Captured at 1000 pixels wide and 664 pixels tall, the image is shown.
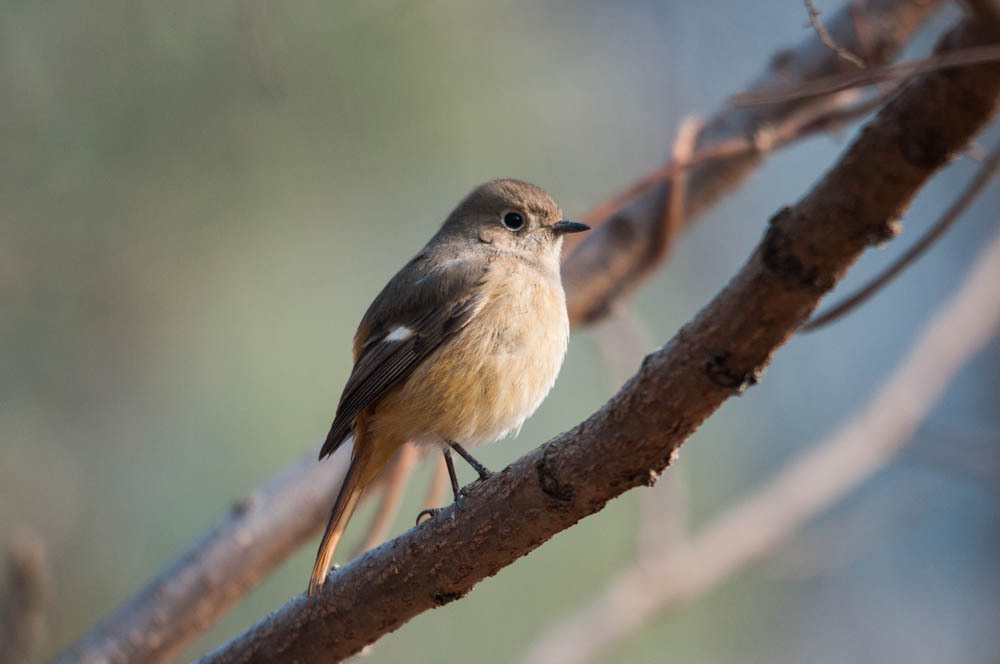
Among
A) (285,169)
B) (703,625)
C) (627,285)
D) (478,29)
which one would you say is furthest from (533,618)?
(478,29)

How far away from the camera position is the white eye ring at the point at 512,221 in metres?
3.91

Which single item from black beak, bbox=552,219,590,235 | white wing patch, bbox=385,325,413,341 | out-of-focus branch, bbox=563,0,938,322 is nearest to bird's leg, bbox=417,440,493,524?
white wing patch, bbox=385,325,413,341

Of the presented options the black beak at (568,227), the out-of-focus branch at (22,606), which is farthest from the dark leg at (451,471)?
the out-of-focus branch at (22,606)

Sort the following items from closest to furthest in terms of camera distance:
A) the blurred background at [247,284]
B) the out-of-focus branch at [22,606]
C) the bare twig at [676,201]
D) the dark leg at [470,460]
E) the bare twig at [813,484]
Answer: the out-of-focus branch at [22,606]
the dark leg at [470,460]
the bare twig at [676,201]
the bare twig at [813,484]
the blurred background at [247,284]

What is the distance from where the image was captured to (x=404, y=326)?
3.33 meters

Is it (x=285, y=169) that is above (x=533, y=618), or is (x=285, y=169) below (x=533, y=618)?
above

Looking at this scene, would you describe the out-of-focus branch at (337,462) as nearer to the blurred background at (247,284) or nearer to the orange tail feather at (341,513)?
the orange tail feather at (341,513)

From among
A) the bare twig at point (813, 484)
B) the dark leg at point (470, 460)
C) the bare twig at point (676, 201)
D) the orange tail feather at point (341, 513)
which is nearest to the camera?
the orange tail feather at point (341, 513)

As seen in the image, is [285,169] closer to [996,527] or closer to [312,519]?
[312,519]

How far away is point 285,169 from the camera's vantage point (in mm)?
5895

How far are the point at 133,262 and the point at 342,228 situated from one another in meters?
1.29

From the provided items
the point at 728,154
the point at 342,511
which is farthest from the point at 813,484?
the point at 342,511

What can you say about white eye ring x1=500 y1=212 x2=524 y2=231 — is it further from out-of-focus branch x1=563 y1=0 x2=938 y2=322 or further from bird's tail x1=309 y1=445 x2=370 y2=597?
bird's tail x1=309 y1=445 x2=370 y2=597

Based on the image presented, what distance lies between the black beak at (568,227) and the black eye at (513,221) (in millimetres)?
140
